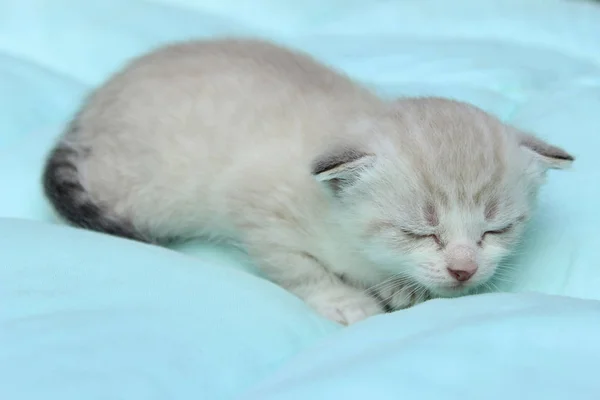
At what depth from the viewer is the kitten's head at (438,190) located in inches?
51.9

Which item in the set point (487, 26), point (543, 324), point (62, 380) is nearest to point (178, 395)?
point (62, 380)

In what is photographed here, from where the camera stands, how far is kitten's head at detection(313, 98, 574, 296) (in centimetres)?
132

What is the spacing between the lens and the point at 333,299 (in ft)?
4.78

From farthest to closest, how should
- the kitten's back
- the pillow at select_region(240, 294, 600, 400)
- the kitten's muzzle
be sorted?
the kitten's back < the kitten's muzzle < the pillow at select_region(240, 294, 600, 400)

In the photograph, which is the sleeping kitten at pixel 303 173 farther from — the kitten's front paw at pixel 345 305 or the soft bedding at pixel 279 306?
the soft bedding at pixel 279 306

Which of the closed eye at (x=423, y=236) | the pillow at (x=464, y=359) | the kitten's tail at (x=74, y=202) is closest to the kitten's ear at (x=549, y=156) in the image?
the closed eye at (x=423, y=236)

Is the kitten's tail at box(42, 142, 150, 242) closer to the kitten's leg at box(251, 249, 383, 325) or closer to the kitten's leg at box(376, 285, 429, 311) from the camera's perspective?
the kitten's leg at box(251, 249, 383, 325)

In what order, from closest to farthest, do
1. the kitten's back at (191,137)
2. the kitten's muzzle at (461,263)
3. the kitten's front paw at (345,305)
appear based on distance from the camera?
the kitten's muzzle at (461,263) < the kitten's front paw at (345,305) < the kitten's back at (191,137)

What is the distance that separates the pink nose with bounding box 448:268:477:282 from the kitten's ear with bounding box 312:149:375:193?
9.4 inches

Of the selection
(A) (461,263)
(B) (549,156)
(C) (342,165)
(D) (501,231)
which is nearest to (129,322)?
(C) (342,165)

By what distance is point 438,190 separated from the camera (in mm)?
1317

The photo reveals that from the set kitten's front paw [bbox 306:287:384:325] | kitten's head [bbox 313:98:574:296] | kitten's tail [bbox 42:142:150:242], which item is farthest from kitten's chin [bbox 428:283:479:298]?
kitten's tail [bbox 42:142:150:242]

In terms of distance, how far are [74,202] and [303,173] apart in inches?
19.9

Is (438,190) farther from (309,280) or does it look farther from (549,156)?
(309,280)
